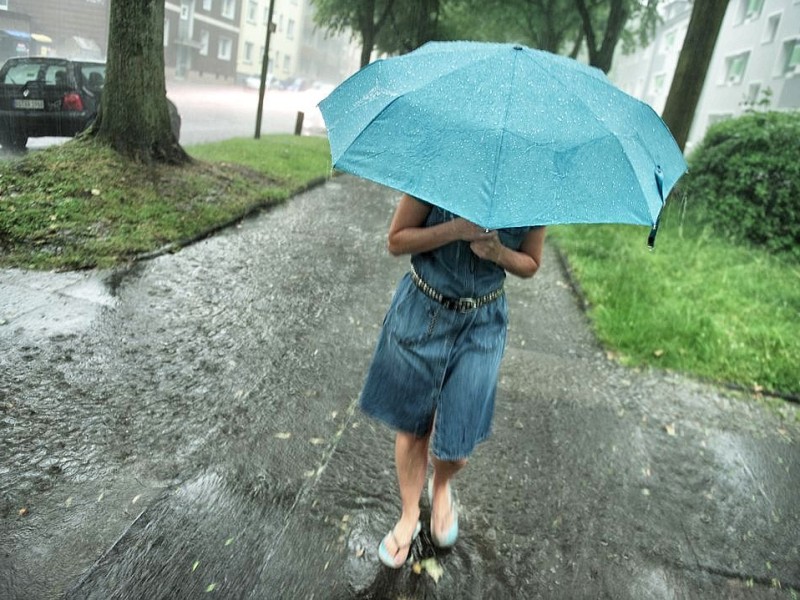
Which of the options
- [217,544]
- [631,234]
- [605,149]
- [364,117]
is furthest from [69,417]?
[631,234]

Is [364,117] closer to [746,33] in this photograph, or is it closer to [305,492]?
[305,492]

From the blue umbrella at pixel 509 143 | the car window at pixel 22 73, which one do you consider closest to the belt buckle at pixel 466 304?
the blue umbrella at pixel 509 143

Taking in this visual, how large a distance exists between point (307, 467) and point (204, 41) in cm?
5197

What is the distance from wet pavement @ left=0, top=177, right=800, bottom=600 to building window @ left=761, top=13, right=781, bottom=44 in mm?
34684

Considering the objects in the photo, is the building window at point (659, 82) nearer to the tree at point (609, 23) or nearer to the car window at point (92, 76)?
the tree at point (609, 23)

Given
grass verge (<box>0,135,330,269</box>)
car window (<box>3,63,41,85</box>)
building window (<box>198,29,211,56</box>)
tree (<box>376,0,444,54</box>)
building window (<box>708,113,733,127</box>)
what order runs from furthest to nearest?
building window (<box>198,29,211,56</box>)
tree (<box>376,0,444,54</box>)
building window (<box>708,113,733,127</box>)
car window (<box>3,63,41,85</box>)
grass verge (<box>0,135,330,269</box>)

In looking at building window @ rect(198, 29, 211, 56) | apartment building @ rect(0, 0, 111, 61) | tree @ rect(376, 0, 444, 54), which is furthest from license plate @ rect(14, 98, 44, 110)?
building window @ rect(198, 29, 211, 56)

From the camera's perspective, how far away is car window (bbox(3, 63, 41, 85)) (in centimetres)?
1048

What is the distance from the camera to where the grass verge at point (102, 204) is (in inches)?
206

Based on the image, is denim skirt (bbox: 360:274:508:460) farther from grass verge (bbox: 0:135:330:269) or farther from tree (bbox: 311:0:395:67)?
tree (bbox: 311:0:395:67)

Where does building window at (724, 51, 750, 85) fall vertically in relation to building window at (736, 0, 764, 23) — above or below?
below

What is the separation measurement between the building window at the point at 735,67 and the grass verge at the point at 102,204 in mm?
35272

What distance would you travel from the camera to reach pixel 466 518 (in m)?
2.84

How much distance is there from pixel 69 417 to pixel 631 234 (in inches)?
312
